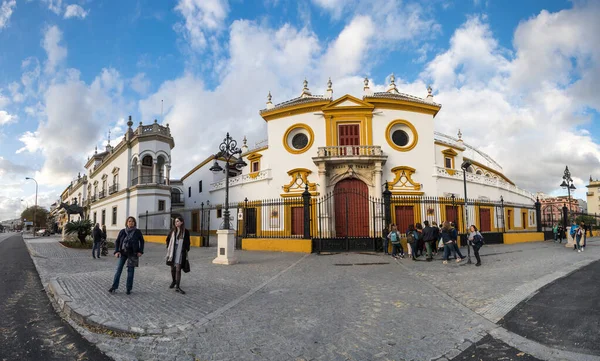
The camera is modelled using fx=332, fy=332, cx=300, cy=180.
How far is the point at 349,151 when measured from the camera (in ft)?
69.3

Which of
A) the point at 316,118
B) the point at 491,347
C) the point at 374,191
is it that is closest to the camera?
the point at 491,347

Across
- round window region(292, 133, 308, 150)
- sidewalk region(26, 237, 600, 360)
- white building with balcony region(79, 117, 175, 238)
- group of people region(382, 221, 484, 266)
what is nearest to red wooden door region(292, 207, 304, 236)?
round window region(292, 133, 308, 150)

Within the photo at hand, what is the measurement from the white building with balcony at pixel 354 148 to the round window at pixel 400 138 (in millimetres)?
66

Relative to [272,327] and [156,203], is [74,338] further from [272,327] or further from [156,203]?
[156,203]

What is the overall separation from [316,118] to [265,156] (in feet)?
17.9

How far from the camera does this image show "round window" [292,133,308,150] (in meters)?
22.9

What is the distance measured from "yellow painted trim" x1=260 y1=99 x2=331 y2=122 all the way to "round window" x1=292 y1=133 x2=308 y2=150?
5.14ft

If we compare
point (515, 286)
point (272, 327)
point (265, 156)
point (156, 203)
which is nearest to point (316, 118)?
point (265, 156)

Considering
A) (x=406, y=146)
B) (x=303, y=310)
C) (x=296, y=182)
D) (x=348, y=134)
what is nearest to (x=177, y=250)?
(x=303, y=310)

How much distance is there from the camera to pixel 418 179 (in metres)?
22.0

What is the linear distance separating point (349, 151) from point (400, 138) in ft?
14.0

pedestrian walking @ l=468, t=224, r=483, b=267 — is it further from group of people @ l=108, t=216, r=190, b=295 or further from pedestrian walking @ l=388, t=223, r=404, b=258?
group of people @ l=108, t=216, r=190, b=295

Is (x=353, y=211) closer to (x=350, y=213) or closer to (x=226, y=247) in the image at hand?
(x=350, y=213)

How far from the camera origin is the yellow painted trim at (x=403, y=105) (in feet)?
73.1
